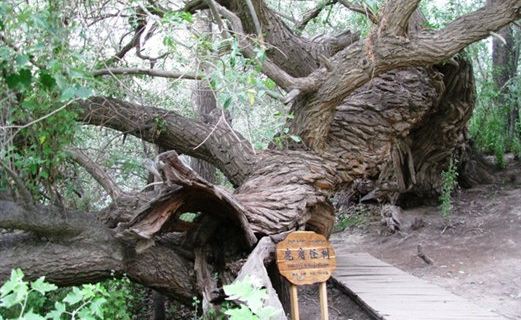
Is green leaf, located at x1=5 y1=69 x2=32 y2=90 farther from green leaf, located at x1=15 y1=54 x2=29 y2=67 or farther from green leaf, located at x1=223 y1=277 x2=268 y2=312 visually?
green leaf, located at x1=223 y1=277 x2=268 y2=312

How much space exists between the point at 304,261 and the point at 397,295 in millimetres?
1541

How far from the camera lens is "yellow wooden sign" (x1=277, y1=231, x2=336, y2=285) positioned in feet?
15.7

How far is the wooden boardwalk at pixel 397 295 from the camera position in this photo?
5.11 m

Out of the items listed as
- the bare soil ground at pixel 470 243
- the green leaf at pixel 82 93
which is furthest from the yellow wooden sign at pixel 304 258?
the green leaf at pixel 82 93

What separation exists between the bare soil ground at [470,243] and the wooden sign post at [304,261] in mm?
1962

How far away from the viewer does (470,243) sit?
8.20 metres

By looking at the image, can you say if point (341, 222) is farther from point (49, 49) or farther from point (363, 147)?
point (49, 49)

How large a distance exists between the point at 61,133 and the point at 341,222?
26.5 feet

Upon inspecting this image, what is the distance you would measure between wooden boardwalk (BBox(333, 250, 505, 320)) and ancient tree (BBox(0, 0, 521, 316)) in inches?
35.8

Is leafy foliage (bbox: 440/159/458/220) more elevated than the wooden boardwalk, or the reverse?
leafy foliage (bbox: 440/159/458/220)

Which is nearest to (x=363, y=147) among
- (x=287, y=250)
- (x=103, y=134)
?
(x=287, y=250)

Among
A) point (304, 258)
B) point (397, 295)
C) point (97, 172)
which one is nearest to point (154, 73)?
point (97, 172)

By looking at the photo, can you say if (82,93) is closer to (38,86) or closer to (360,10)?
(38,86)

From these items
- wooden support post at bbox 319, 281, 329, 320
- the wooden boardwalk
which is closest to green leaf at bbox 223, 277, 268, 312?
wooden support post at bbox 319, 281, 329, 320
